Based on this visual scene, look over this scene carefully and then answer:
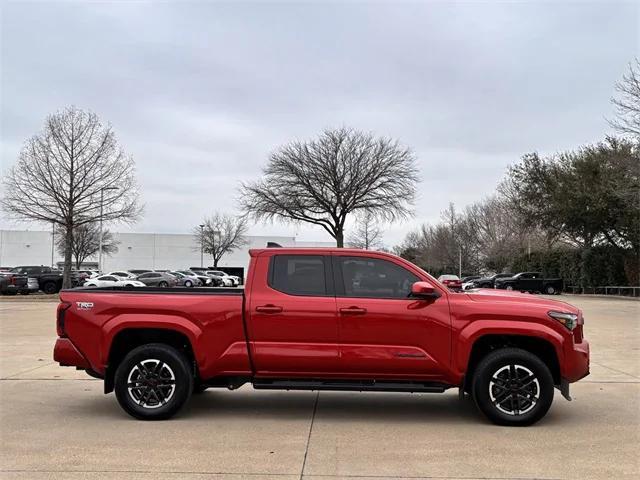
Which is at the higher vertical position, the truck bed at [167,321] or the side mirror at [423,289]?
the side mirror at [423,289]

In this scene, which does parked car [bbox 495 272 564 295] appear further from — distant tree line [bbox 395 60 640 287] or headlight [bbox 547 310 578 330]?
headlight [bbox 547 310 578 330]

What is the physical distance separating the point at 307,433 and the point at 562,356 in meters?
2.71

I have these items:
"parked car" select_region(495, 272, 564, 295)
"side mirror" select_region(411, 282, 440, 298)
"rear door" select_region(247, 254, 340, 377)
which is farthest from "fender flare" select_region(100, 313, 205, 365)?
"parked car" select_region(495, 272, 564, 295)

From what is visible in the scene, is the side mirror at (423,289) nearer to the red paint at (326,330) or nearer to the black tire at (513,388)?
the red paint at (326,330)

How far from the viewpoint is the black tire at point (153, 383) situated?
20.5 feet

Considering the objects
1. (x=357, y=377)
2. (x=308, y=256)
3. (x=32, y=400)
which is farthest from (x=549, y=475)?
(x=32, y=400)

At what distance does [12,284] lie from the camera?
112 ft

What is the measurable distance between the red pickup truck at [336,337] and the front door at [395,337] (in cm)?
1

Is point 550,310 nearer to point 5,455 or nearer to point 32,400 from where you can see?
point 5,455

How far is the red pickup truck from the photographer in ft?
20.0

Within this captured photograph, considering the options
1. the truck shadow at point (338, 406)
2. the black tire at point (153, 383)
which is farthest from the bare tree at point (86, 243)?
the black tire at point (153, 383)

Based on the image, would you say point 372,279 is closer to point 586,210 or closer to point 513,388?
point 513,388

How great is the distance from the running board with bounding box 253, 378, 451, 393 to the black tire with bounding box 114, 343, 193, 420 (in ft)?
2.77

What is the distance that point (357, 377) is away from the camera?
6203 millimetres
